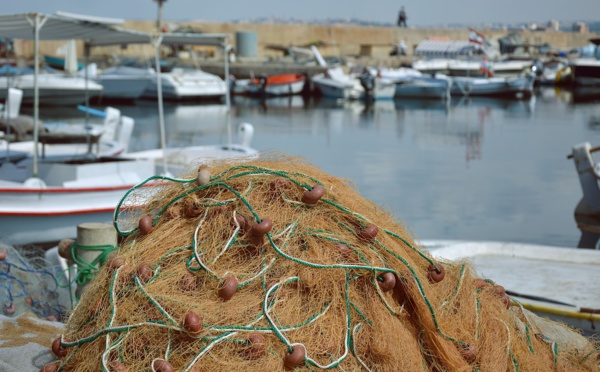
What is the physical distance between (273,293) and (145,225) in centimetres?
59

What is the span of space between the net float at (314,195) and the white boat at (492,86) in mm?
40864

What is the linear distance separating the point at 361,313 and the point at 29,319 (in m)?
1.90

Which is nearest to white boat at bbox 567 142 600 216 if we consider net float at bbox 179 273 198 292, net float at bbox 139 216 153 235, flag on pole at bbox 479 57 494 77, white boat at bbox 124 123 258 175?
white boat at bbox 124 123 258 175

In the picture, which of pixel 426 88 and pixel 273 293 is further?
pixel 426 88

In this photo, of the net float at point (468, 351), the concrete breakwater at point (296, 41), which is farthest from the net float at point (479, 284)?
the concrete breakwater at point (296, 41)

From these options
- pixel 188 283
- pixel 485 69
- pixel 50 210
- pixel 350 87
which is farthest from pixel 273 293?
pixel 485 69

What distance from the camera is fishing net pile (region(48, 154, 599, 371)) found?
8.39ft

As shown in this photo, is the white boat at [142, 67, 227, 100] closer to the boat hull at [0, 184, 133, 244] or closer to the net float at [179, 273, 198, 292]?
the boat hull at [0, 184, 133, 244]

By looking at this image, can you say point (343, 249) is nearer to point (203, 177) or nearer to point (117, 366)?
point (203, 177)

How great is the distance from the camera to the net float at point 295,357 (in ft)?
8.20

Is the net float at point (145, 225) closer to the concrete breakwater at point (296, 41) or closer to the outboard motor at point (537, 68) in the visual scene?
the concrete breakwater at point (296, 41)

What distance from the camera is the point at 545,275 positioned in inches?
268

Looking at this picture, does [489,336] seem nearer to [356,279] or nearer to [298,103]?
[356,279]

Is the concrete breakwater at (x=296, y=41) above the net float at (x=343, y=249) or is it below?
above
